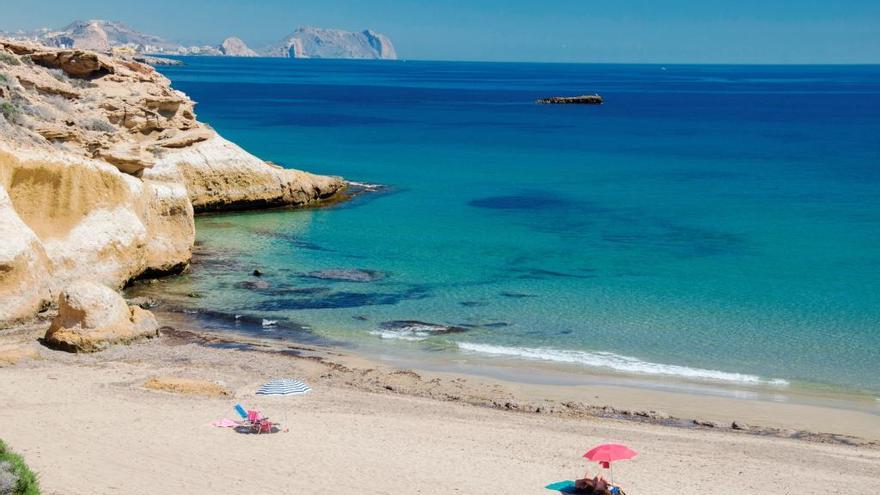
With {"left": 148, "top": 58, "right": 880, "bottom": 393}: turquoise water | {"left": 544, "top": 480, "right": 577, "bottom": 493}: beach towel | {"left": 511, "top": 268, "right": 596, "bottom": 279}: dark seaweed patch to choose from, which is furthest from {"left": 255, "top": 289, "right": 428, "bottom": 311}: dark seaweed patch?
{"left": 544, "top": 480, "right": 577, "bottom": 493}: beach towel

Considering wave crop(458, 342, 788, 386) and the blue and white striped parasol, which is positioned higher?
wave crop(458, 342, 788, 386)

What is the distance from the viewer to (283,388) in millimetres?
19438

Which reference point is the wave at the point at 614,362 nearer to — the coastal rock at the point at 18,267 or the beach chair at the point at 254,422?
the beach chair at the point at 254,422

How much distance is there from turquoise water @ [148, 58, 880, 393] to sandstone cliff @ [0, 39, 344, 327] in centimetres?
163

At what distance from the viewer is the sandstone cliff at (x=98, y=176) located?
80.9 feet

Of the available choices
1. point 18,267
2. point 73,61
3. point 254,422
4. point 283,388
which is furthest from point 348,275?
point 73,61

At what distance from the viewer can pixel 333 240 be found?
35656mm

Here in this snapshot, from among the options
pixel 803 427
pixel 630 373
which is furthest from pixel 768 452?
pixel 630 373

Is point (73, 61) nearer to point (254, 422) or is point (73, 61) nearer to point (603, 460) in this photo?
point (254, 422)

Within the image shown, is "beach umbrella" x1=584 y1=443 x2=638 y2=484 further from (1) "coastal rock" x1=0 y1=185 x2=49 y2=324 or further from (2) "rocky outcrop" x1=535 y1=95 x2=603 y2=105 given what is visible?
(2) "rocky outcrop" x1=535 y1=95 x2=603 y2=105

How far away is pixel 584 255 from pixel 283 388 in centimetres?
1604

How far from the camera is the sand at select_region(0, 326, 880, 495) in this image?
48.4 feet

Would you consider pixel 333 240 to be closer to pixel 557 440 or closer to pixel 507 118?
pixel 557 440

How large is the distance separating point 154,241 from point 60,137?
438 centimetres
